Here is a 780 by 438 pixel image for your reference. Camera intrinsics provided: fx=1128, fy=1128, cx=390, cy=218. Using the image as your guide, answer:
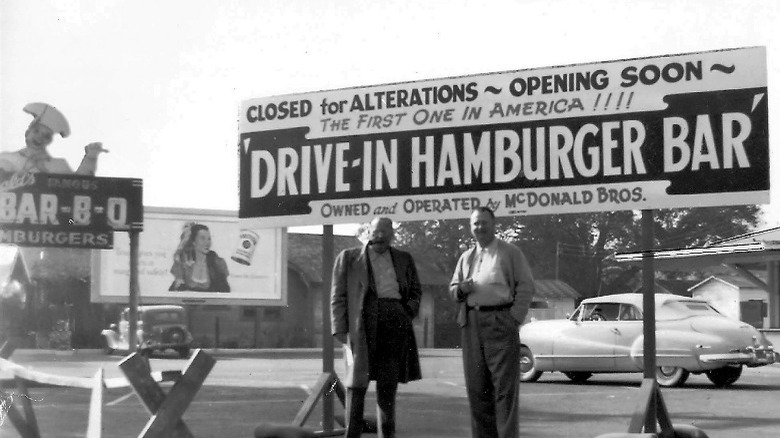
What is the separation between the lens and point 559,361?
19328 millimetres

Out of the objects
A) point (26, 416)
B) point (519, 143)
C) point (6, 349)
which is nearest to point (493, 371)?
point (519, 143)

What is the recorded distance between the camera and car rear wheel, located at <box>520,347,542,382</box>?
1972cm

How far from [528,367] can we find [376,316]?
11.9m

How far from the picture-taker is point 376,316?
27.8ft

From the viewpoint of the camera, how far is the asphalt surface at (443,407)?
35.9 ft

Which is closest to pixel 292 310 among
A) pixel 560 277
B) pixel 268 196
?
pixel 560 277

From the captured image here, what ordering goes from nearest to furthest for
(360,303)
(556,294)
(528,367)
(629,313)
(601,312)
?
(360,303) < (629,313) < (601,312) < (528,367) < (556,294)

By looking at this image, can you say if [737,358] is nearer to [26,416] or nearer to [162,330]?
[26,416]

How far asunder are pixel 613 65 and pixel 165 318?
28.2m

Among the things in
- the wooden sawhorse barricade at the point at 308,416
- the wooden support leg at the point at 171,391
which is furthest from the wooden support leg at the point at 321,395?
the wooden support leg at the point at 171,391

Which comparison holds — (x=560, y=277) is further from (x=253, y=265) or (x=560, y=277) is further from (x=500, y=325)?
(x=500, y=325)

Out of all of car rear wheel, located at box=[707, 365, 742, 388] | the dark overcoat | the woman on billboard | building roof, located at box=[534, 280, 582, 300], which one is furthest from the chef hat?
building roof, located at box=[534, 280, 582, 300]

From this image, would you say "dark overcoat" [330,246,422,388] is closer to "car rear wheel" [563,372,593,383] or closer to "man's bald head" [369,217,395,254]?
"man's bald head" [369,217,395,254]

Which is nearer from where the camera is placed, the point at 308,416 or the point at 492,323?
the point at 492,323
